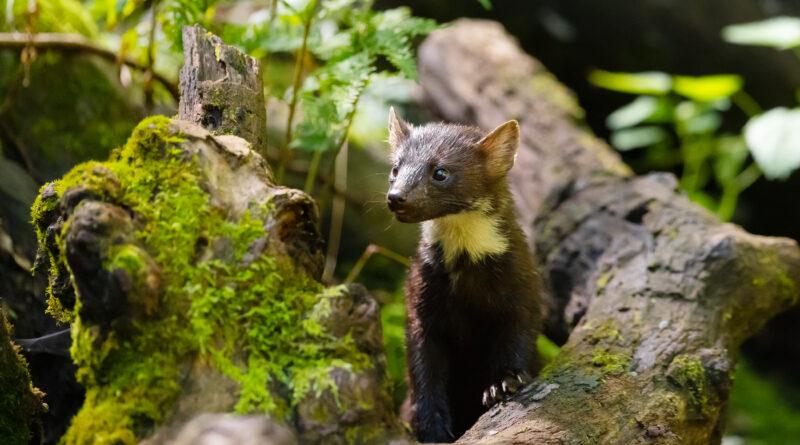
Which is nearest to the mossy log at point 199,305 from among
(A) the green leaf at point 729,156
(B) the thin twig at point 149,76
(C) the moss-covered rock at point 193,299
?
(C) the moss-covered rock at point 193,299

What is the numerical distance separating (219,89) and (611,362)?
2496 millimetres

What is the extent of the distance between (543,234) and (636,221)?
0.80 m

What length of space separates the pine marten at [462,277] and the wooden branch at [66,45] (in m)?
2.48

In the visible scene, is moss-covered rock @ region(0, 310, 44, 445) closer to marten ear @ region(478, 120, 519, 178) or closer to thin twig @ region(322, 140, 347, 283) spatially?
marten ear @ region(478, 120, 519, 178)

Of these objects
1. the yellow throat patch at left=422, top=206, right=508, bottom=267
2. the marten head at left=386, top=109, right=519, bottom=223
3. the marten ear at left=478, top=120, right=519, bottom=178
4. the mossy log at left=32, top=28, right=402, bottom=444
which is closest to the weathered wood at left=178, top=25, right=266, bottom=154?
the mossy log at left=32, top=28, right=402, bottom=444

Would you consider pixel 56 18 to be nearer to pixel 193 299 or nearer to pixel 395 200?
pixel 395 200

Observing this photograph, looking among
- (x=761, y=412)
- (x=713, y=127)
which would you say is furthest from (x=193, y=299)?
(x=761, y=412)

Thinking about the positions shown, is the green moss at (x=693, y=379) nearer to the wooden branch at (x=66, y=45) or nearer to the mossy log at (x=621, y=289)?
the mossy log at (x=621, y=289)

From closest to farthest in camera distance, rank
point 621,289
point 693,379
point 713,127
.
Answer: point 693,379 < point 621,289 < point 713,127

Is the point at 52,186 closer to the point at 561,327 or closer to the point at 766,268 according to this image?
the point at 561,327

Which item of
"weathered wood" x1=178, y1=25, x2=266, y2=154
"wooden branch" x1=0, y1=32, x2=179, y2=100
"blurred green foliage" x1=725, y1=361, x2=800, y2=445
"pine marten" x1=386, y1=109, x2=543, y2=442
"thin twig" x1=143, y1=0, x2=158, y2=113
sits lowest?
"blurred green foliage" x1=725, y1=361, x2=800, y2=445

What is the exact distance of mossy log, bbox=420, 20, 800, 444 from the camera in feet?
12.6

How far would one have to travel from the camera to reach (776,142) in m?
6.15

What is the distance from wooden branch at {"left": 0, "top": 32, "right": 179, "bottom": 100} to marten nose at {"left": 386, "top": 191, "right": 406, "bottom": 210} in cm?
262
